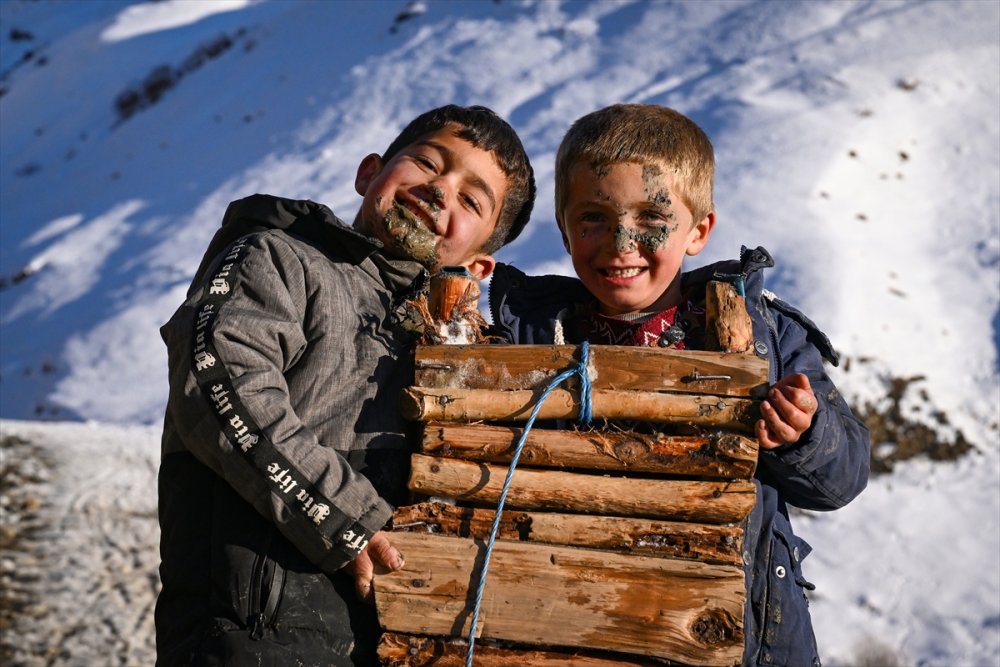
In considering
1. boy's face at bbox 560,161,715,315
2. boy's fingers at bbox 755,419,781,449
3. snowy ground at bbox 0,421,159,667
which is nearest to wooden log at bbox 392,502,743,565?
boy's fingers at bbox 755,419,781,449

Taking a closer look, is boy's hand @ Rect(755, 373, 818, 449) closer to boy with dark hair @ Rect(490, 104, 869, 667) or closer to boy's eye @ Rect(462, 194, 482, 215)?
boy with dark hair @ Rect(490, 104, 869, 667)

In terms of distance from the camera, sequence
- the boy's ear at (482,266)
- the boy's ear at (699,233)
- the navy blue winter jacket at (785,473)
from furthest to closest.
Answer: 1. the boy's ear at (482,266)
2. the boy's ear at (699,233)
3. the navy blue winter jacket at (785,473)

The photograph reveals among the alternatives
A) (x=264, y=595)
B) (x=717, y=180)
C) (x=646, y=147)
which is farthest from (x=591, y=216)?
(x=717, y=180)

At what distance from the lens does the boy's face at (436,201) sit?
327 cm

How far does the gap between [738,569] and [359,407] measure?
1.16m

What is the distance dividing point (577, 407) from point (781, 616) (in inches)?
38.7

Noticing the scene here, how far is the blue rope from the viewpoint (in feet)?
7.99

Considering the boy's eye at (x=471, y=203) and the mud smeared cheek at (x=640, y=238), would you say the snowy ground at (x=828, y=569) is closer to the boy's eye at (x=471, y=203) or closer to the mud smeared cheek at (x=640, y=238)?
the mud smeared cheek at (x=640, y=238)

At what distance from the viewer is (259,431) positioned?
256 cm

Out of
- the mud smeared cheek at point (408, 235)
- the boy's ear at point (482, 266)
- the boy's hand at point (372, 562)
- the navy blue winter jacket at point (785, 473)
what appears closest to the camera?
the boy's hand at point (372, 562)

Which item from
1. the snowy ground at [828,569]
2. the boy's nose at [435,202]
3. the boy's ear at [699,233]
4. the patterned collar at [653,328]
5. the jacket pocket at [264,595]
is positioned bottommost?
the snowy ground at [828,569]

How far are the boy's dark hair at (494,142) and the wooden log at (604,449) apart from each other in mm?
1251

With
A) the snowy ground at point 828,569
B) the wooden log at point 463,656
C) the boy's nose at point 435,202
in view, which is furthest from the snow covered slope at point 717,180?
the boy's nose at point 435,202

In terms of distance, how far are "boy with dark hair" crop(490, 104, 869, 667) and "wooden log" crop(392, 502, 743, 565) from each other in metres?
0.35
